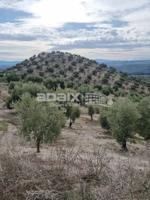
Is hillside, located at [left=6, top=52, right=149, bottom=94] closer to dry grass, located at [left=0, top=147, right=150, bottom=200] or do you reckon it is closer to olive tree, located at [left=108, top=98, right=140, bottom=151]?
olive tree, located at [left=108, top=98, right=140, bottom=151]

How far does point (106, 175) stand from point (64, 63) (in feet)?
472

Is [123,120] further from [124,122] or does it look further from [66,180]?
[66,180]

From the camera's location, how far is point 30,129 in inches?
1300

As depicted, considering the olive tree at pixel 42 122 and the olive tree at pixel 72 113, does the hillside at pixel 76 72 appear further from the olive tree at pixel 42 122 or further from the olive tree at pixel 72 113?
the olive tree at pixel 42 122

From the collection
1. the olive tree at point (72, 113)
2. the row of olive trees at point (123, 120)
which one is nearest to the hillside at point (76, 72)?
the olive tree at point (72, 113)

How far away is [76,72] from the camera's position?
132500 millimetres

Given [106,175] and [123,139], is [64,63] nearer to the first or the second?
[123,139]

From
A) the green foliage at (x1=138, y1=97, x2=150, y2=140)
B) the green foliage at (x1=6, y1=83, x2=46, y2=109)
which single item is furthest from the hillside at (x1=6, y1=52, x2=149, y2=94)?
the green foliage at (x1=138, y1=97, x2=150, y2=140)

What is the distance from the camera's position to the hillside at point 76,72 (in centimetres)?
12100

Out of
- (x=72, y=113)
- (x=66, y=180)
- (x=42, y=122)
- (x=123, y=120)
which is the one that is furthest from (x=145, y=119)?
(x=66, y=180)

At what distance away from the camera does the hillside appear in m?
121

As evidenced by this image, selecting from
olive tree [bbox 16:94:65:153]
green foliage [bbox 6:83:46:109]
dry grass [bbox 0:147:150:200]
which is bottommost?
green foliage [bbox 6:83:46:109]

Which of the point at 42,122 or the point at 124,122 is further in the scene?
the point at 124,122

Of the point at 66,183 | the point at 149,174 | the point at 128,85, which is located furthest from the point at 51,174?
the point at 128,85
